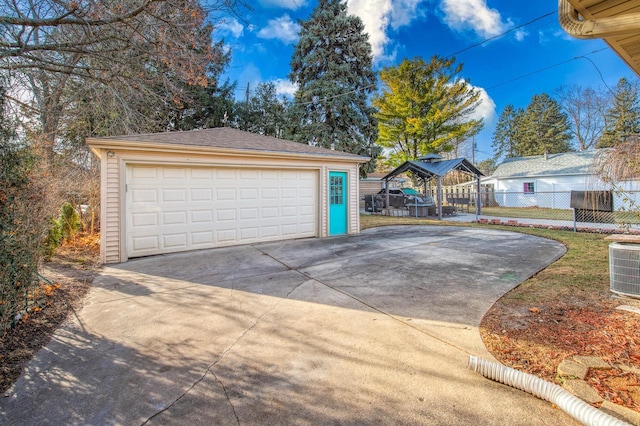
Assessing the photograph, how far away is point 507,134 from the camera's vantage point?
36938 mm

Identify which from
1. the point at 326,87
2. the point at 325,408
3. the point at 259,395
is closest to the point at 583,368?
the point at 325,408

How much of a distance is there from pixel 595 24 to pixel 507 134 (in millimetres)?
41734

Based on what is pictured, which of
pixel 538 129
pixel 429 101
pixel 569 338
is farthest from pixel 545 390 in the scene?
pixel 538 129

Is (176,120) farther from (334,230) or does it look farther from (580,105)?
(580,105)

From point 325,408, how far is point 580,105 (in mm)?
37082

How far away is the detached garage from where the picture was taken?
6262mm

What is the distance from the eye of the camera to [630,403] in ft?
6.06

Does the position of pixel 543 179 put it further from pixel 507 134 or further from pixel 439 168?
pixel 507 134

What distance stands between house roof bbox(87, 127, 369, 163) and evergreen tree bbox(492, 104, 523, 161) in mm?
34902

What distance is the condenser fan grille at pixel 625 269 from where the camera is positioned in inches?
133

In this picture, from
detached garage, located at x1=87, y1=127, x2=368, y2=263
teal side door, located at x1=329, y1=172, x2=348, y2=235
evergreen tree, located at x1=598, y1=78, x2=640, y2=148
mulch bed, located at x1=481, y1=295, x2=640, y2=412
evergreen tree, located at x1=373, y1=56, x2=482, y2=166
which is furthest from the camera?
evergreen tree, located at x1=598, y1=78, x2=640, y2=148

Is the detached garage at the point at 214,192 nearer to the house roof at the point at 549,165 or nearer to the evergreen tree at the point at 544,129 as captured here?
the house roof at the point at 549,165

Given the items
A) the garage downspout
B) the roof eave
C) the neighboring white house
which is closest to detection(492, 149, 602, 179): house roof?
the neighboring white house

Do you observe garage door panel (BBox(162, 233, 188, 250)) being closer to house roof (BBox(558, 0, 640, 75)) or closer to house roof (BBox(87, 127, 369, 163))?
house roof (BBox(87, 127, 369, 163))
